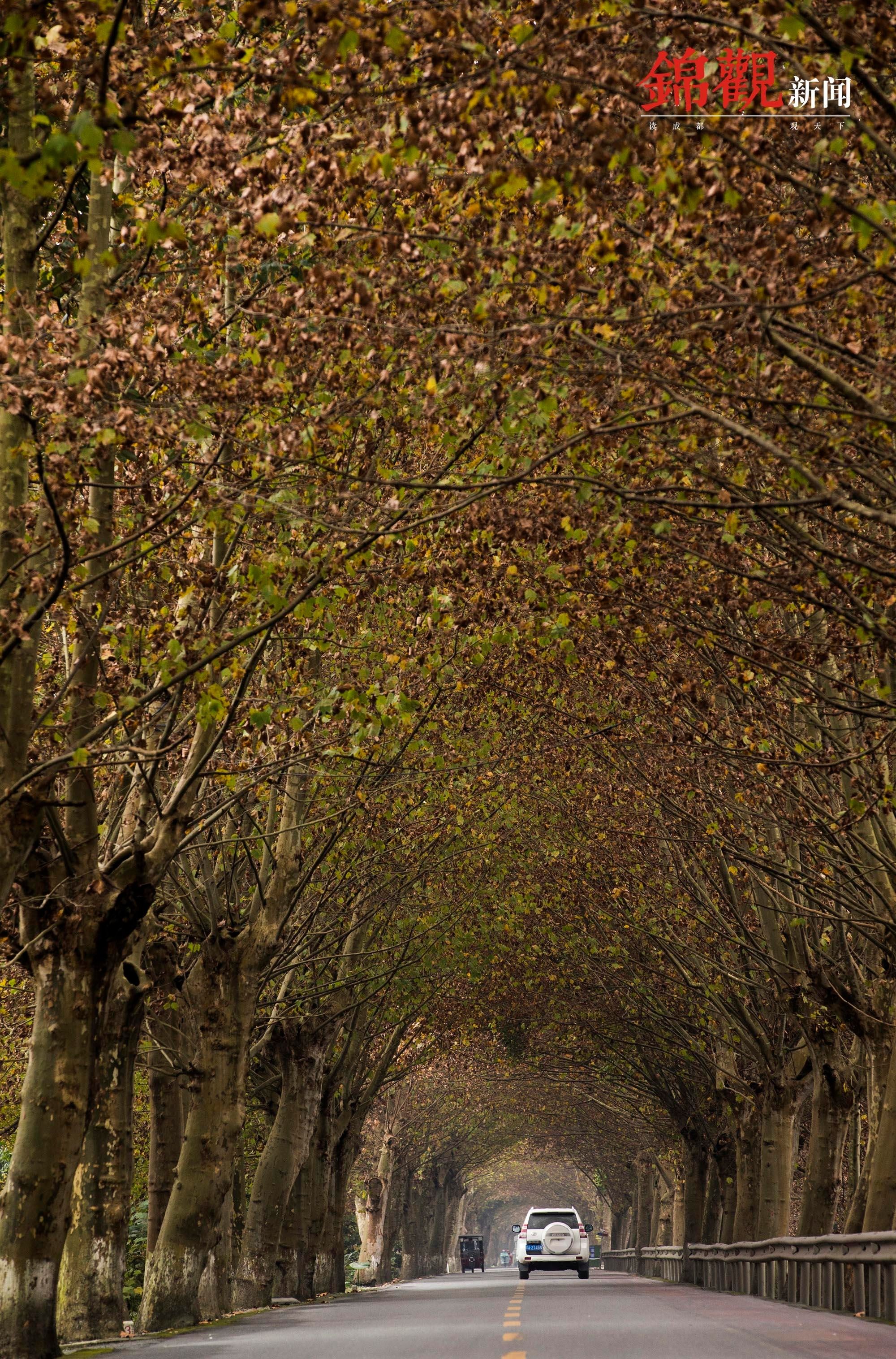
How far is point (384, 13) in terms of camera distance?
7.62 meters

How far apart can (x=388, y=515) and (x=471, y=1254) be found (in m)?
76.4

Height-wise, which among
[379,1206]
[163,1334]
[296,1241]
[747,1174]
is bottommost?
[163,1334]

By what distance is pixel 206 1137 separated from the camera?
18.4 meters

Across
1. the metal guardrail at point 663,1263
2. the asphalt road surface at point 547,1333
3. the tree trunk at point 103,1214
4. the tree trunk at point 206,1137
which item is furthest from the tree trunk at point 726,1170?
the tree trunk at point 103,1214

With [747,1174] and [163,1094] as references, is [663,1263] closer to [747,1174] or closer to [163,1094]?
[747,1174]

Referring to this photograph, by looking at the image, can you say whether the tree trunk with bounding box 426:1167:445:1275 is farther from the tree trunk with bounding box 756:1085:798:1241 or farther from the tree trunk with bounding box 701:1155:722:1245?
the tree trunk with bounding box 756:1085:798:1241

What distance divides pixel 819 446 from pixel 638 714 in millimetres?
8837

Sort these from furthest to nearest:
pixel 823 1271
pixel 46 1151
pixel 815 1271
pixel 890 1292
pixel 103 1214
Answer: pixel 815 1271 < pixel 823 1271 < pixel 103 1214 < pixel 890 1292 < pixel 46 1151

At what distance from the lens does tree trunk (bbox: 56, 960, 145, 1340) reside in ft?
52.2

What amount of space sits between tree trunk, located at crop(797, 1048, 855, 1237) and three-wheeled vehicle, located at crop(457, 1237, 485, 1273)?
63404 millimetres

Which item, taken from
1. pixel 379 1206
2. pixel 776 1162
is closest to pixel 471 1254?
pixel 379 1206

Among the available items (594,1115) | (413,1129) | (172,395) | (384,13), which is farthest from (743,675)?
(594,1115)

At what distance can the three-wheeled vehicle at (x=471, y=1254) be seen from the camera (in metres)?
82.2

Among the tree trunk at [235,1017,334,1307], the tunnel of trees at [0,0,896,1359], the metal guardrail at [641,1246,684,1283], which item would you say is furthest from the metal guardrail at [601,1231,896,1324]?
the tree trunk at [235,1017,334,1307]
